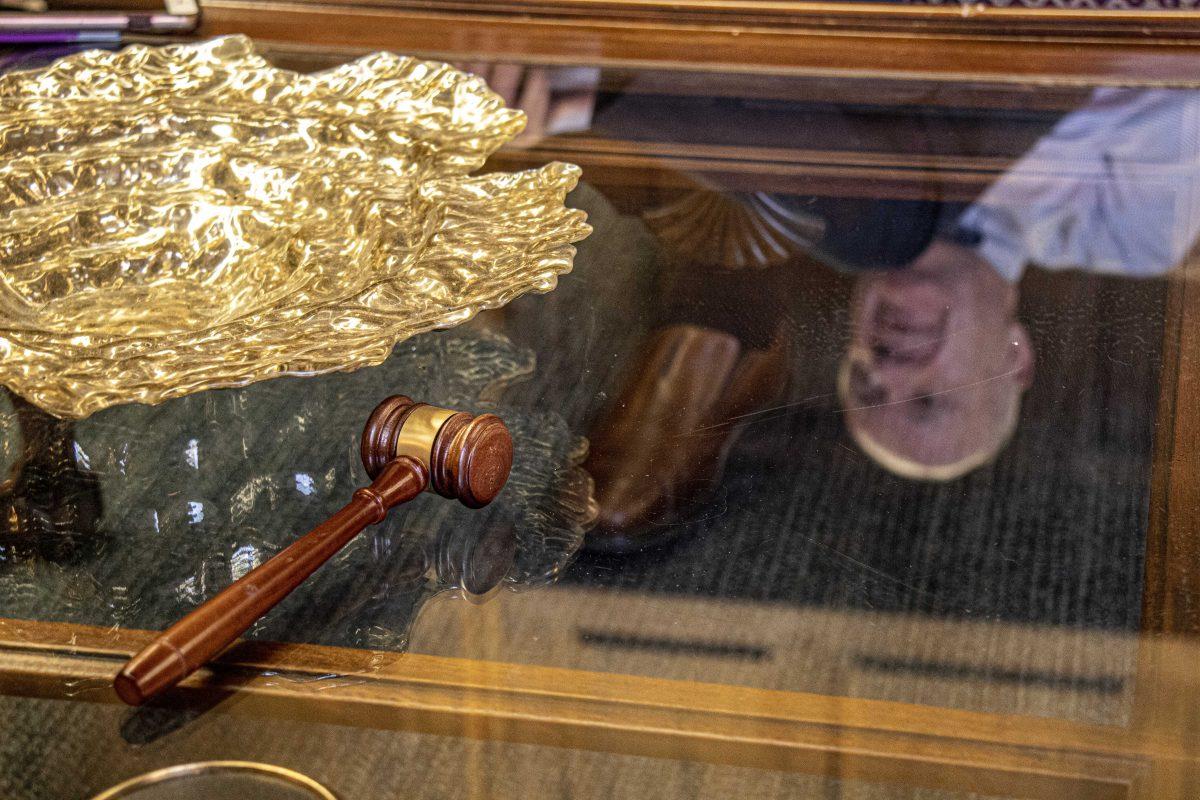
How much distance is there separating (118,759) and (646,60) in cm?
79

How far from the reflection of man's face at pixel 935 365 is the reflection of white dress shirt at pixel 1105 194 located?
1.6 inches

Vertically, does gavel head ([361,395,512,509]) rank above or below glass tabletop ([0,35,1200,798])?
above

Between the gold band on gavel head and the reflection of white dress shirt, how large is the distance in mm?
363

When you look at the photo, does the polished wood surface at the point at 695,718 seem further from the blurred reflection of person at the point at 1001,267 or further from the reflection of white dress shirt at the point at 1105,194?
the reflection of white dress shirt at the point at 1105,194

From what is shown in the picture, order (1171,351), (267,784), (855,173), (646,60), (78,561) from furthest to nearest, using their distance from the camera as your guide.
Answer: (646,60) < (855,173) < (1171,351) < (78,561) < (267,784)

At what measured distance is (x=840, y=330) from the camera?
2.02 ft

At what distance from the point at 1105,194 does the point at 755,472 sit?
0.42 meters

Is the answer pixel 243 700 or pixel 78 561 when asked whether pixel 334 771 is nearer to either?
pixel 243 700

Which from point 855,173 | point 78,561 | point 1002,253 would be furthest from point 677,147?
point 78,561

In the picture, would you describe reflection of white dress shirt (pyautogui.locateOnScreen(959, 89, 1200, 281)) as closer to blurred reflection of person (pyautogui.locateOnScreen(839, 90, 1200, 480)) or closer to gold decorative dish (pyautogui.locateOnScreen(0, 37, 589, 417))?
blurred reflection of person (pyautogui.locateOnScreen(839, 90, 1200, 480))

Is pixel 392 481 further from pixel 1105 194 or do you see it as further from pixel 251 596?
pixel 1105 194

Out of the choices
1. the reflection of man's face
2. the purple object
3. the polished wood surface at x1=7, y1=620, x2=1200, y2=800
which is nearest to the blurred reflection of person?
the reflection of man's face

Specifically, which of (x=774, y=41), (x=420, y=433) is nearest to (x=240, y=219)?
(x=420, y=433)

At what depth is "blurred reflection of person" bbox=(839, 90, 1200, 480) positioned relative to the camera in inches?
20.9
